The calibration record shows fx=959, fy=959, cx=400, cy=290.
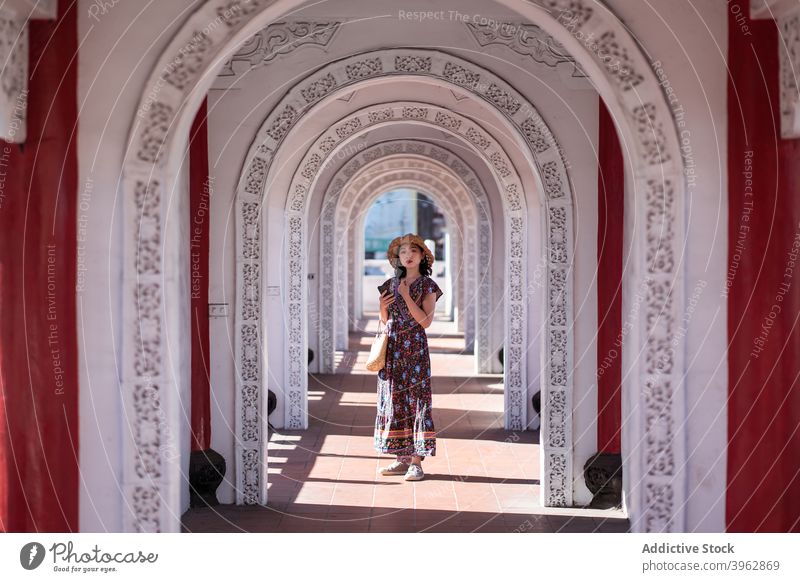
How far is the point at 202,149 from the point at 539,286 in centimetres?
321

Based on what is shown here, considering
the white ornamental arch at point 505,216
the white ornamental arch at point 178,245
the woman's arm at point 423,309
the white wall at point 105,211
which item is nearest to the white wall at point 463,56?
the woman's arm at point 423,309

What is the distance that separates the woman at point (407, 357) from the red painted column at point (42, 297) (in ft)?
8.15

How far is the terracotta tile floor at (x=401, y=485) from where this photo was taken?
4379 millimetres

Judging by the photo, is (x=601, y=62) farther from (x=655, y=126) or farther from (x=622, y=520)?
(x=622, y=520)

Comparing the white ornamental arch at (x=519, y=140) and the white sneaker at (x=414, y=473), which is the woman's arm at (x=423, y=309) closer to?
the white ornamental arch at (x=519, y=140)

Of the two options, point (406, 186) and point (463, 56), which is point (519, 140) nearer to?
point (463, 56)

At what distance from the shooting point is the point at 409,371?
5.20 metres

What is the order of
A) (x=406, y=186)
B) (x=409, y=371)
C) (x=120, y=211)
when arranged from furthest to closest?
(x=406, y=186) < (x=409, y=371) < (x=120, y=211)

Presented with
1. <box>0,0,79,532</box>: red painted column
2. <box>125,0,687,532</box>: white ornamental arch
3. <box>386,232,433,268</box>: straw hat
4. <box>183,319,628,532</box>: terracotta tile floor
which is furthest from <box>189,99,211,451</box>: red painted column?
<box>0,0,79,532</box>: red painted column

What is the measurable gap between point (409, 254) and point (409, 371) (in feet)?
2.10

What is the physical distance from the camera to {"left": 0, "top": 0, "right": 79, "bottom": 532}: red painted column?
9.14 ft

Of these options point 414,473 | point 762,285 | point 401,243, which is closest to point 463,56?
point 401,243
